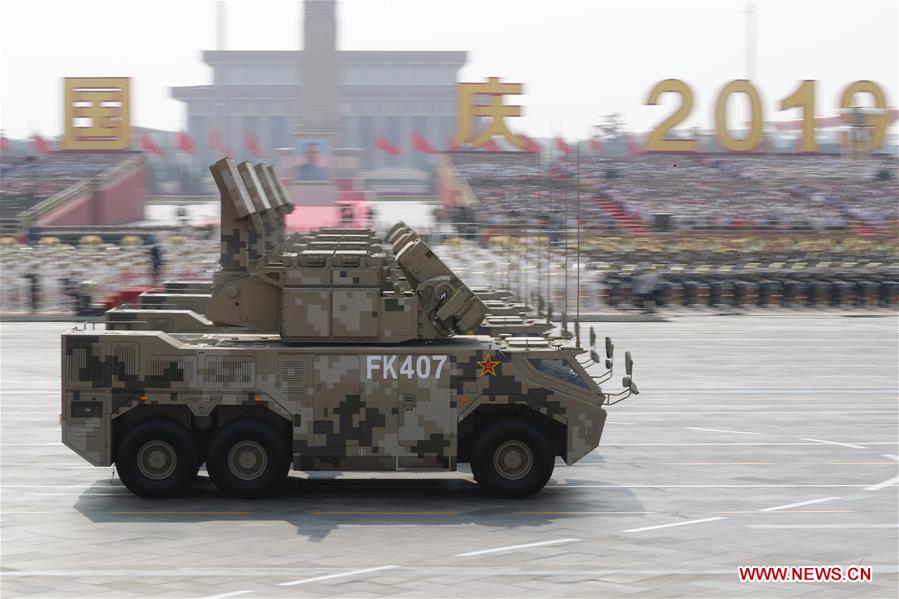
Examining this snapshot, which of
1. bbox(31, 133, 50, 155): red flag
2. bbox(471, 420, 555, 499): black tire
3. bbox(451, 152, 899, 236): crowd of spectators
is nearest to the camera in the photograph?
bbox(471, 420, 555, 499): black tire

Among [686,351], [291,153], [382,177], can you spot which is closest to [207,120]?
[382,177]

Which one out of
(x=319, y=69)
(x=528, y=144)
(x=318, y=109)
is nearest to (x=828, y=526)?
(x=528, y=144)

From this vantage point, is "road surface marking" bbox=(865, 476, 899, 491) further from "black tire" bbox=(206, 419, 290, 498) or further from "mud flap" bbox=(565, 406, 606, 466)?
"black tire" bbox=(206, 419, 290, 498)

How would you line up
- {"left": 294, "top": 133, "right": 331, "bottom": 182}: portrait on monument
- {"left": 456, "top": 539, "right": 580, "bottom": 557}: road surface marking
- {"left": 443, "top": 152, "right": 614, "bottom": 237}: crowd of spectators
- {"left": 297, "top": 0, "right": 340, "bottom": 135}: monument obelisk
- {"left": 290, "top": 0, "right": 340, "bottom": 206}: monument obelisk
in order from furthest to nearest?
{"left": 297, "top": 0, "right": 340, "bottom": 135}: monument obelisk, {"left": 294, "top": 133, "right": 331, "bottom": 182}: portrait on monument, {"left": 290, "top": 0, "right": 340, "bottom": 206}: monument obelisk, {"left": 443, "top": 152, "right": 614, "bottom": 237}: crowd of spectators, {"left": 456, "top": 539, "right": 580, "bottom": 557}: road surface marking

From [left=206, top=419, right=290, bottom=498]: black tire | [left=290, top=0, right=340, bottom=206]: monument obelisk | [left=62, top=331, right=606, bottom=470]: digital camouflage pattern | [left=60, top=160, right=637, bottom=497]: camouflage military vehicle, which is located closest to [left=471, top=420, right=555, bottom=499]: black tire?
[left=60, top=160, right=637, bottom=497]: camouflage military vehicle

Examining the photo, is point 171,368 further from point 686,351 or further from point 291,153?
point 291,153

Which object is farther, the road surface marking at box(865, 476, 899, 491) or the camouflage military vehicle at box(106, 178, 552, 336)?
the road surface marking at box(865, 476, 899, 491)

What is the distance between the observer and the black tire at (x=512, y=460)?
16141mm

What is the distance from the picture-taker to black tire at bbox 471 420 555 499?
53.0 feet

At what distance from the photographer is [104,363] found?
1611 cm

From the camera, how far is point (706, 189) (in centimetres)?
7600

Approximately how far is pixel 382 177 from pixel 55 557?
125 m

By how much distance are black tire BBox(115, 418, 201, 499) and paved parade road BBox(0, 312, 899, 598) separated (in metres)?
0.20

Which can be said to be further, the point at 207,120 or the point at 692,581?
the point at 207,120
